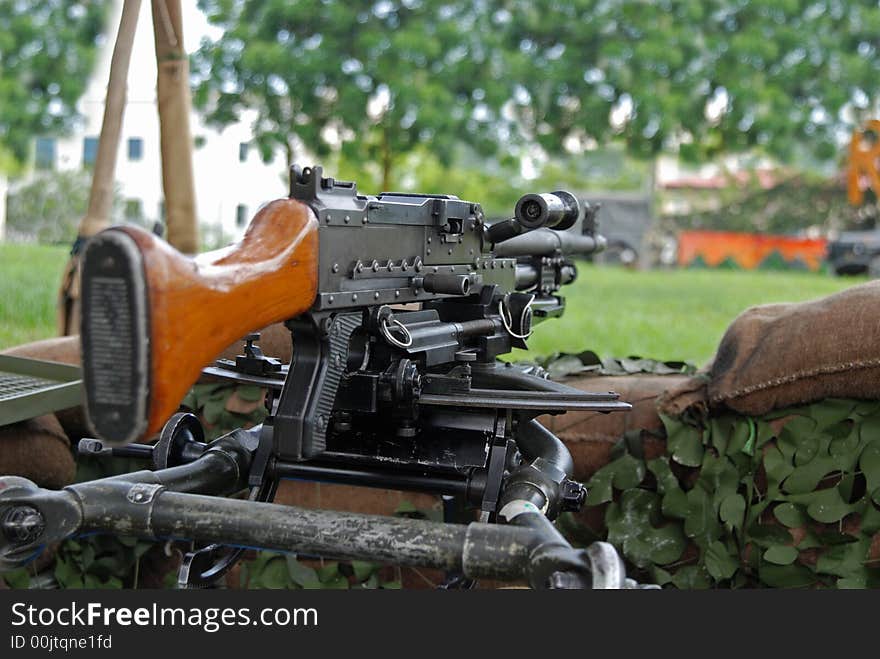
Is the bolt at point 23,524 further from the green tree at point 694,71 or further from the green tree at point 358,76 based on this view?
the green tree at point 694,71

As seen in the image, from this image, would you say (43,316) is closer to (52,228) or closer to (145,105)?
(52,228)

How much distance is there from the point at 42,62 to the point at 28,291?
1103 mm

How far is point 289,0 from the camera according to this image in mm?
5633

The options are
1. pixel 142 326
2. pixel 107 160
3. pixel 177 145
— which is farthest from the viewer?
pixel 177 145

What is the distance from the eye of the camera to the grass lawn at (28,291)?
395 cm

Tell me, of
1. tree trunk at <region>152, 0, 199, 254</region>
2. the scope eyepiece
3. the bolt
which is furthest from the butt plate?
tree trunk at <region>152, 0, 199, 254</region>

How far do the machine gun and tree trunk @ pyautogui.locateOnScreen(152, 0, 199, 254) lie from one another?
1928 mm

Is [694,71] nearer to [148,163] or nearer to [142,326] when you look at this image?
[148,163]

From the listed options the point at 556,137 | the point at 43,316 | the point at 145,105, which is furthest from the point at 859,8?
the point at 43,316

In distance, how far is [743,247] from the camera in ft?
54.3

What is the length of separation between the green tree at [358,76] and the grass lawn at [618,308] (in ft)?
4.03

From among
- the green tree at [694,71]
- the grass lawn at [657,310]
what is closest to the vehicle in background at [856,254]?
the grass lawn at [657,310]

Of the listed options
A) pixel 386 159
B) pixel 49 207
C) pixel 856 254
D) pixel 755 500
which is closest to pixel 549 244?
pixel 755 500

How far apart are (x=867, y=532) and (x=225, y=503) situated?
1.77 metres
